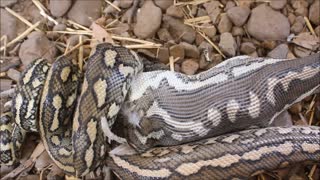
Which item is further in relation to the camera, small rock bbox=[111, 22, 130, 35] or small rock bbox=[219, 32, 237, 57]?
small rock bbox=[111, 22, 130, 35]

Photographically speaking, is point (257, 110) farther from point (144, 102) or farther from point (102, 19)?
point (102, 19)

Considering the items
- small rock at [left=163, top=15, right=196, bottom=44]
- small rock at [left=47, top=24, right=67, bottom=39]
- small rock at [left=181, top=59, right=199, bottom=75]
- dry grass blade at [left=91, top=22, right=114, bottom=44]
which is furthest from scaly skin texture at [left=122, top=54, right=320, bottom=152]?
small rock at [left=47, top=24, right=67, bottom=39]

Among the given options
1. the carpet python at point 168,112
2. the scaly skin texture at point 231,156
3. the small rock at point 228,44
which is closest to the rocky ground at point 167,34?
the small rock at point 228,44

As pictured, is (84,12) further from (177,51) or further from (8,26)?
(177,51)

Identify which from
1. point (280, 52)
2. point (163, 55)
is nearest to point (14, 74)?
point (163, 55)

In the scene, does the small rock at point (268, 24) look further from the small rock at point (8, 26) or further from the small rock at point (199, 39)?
the small rock at point (8, 26)

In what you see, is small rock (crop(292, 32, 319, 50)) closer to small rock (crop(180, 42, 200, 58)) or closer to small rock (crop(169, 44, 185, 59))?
small rock (crop(180, 42, 200, 58))

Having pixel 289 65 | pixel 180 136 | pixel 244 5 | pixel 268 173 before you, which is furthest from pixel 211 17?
pixel 268 173
